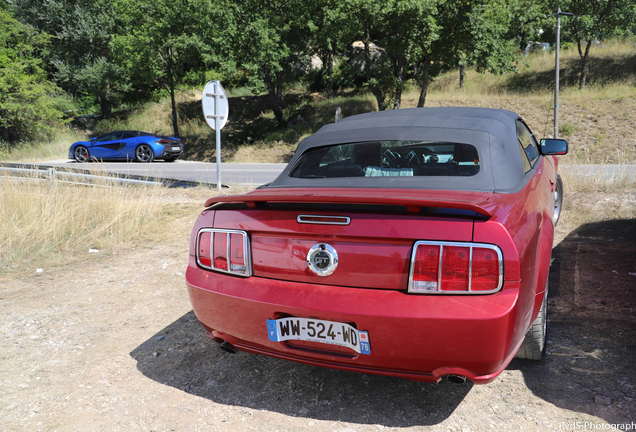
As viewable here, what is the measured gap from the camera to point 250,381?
290 centimetres

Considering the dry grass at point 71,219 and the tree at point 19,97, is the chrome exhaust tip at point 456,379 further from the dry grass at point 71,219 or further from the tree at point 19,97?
the tree at point 19,97

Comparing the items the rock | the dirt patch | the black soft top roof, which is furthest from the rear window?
the rock

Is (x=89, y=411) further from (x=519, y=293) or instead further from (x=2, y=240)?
(x=2, y=240)

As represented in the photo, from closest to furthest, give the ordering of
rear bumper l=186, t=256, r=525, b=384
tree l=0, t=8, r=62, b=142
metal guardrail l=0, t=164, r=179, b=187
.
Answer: rear bumper l=186, t=256, r=525, b=384 < metal guardrail l=0, t=164, r=179, b=187 < tree l=0, t=8, r=62, b=142

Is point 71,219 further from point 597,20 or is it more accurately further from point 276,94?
point 597,20

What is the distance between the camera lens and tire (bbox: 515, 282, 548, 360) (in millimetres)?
2688

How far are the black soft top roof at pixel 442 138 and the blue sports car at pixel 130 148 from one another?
1825 centimetres

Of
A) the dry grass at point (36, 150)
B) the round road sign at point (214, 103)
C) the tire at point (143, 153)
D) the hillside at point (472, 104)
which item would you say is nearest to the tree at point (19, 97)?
the dry grass at point (36, 150)

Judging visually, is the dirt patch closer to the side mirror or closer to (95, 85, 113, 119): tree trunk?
the side mirror

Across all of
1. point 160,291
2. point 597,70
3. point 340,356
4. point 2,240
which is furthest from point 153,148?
point 597,70

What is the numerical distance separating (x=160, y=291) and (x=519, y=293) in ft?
11.5

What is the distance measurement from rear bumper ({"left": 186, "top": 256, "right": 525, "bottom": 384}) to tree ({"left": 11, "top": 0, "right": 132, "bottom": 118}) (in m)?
38.7

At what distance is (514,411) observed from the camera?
243 cm

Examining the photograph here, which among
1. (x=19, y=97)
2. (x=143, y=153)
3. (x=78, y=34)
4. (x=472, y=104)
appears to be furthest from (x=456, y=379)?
(x=78, y=34)
